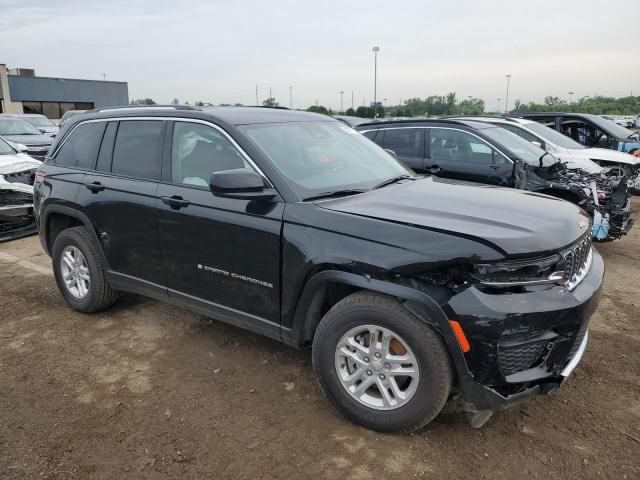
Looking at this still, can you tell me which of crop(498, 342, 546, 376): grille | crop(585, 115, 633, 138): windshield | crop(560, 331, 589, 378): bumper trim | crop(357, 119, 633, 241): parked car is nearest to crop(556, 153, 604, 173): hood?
crop(357, 119, 633, 241): parked car

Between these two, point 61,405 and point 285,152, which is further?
point 285,152

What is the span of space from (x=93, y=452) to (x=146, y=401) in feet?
1.73

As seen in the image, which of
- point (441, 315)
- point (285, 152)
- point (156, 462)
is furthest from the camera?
point (285, 152)

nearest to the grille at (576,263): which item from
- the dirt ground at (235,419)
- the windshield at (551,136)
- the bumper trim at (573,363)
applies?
the bumper trim at (573,363)

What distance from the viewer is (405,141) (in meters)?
7.68

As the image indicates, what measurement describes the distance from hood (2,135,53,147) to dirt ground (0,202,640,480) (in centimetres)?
1047

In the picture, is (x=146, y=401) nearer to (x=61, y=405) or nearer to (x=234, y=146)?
(x=61, y=405)

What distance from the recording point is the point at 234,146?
3.53 m

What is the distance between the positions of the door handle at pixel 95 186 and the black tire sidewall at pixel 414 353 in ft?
7.91

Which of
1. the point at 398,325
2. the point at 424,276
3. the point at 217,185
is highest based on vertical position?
the point at 217,185

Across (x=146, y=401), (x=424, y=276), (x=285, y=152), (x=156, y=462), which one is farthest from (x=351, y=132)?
(x=156, y=462)

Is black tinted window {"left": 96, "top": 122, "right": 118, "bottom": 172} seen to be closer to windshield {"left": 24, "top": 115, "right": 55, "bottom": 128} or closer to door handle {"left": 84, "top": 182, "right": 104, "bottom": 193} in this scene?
door handle {"left": 84, "top": 182, "right": 104, "bottom": 193}

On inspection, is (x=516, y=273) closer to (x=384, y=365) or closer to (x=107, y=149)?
(x=384, y=365)

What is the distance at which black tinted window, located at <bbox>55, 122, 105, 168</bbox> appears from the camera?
14.8 ft
